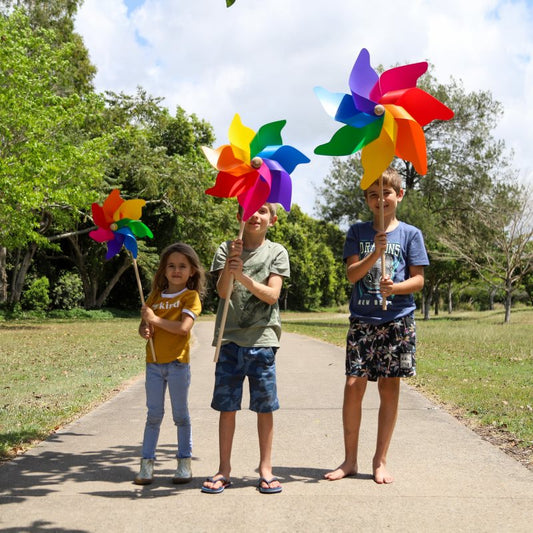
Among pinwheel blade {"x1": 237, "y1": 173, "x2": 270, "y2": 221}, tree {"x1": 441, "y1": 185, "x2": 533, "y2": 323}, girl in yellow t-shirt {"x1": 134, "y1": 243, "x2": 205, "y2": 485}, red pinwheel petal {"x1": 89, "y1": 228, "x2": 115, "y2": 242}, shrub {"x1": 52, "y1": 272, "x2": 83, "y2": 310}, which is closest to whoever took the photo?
pinwheel blade {"x1": 237, "y1": 173, "x2": 270, "y2": 221}

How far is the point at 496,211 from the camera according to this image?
29.9 m

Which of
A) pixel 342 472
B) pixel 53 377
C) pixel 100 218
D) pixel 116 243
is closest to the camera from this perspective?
pixel 342 472

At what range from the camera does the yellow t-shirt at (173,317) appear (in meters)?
4.34

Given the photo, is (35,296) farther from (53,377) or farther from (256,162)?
(256,162)

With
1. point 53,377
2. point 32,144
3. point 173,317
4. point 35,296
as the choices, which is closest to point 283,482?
point 173,317

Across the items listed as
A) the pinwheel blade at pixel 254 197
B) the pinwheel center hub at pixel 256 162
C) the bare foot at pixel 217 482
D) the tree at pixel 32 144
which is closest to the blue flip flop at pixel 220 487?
the bare foot at pixel 217 482

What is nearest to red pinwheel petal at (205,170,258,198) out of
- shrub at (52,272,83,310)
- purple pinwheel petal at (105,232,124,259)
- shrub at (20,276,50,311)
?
purple pinwheel petal at (105,232,124,259)

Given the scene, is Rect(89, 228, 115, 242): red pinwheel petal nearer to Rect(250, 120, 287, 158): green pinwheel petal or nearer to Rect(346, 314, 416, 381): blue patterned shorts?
Rect(250, 120, 287, 158): green pinwheel petal

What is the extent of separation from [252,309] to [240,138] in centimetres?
108

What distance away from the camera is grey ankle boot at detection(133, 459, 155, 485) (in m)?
4.14

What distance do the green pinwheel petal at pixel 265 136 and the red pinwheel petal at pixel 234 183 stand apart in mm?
140

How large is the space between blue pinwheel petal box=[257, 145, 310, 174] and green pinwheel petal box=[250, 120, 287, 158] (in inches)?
1.7

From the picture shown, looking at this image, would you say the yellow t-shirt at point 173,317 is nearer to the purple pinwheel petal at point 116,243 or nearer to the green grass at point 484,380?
the purple pinwheel petal at point 116,243

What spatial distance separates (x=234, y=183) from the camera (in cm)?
396
